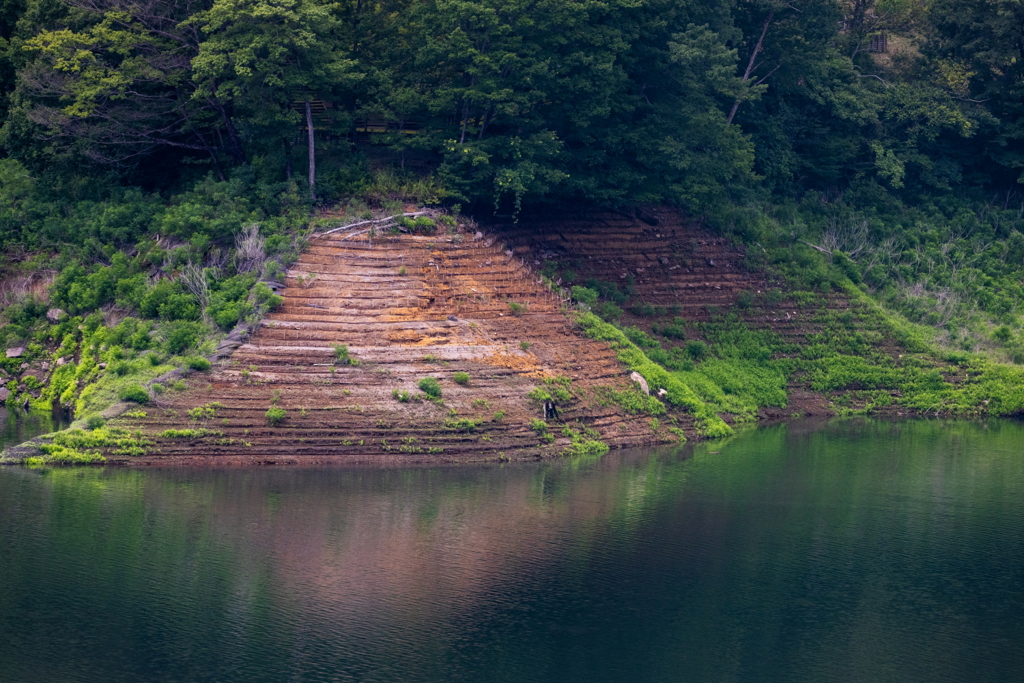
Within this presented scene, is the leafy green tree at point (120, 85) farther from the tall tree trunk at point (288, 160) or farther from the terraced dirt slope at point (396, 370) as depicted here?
the terraced dirt slope at point (396, 370)

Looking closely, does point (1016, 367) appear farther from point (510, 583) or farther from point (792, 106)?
point (510, 583)

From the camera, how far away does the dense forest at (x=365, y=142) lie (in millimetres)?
36719

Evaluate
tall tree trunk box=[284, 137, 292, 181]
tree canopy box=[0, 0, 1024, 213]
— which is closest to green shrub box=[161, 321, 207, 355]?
tall tree trunk box=[284, 137, 292, 181]

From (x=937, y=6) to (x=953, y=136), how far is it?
4890 millimetres

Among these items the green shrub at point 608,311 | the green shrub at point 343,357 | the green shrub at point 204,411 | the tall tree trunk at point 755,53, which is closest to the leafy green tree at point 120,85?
the green shrub at point 343,357

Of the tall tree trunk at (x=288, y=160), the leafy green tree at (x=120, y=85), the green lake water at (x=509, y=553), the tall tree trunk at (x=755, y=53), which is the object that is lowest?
the green lake water at (x=509, y=553)

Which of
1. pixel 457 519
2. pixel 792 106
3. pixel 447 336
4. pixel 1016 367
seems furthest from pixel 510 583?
pixel 792 106

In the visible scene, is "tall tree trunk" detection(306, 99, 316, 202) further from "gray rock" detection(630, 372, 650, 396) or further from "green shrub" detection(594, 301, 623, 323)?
"gray rock" detection(630, 372, 650, 396)

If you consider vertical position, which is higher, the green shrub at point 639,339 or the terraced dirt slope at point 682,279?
the terraced dirt slope at point 682,279

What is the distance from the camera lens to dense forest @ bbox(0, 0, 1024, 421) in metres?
36.7

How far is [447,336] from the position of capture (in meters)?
34.2

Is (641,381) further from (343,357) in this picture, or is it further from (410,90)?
(410,90)

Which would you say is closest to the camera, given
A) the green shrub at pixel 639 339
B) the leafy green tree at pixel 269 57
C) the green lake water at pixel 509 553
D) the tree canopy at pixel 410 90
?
the green lake water at pixel 509 553

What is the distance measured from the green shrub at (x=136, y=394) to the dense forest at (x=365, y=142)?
2.11 meters
